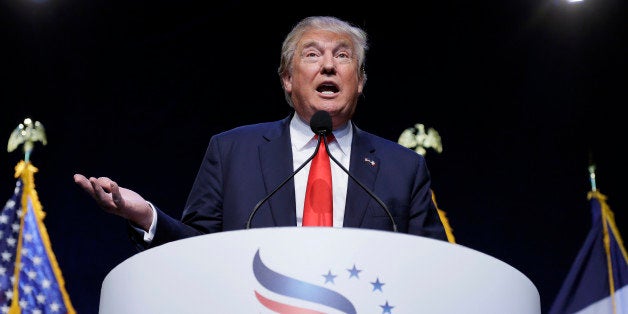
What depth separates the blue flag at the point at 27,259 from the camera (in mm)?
4613

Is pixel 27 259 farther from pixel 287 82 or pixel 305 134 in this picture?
pixel 305 134

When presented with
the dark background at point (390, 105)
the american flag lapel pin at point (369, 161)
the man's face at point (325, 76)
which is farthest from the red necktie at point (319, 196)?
the dark background at point (390, 105)

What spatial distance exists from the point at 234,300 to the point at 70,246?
3946 mm

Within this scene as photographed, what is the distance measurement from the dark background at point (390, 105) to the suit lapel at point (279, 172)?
256 cm

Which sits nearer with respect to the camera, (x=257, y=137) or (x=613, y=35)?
(x=257, y=137)

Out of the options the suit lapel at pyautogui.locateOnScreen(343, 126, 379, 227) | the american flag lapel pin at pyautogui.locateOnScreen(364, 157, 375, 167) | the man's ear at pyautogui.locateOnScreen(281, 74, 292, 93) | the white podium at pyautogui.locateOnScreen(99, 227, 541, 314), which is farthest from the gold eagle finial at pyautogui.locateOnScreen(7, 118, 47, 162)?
the white podium at pyautogui.locateOnScreen(99, 227, 541, 314)

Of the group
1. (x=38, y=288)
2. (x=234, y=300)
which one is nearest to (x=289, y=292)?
(x=234, y=300)

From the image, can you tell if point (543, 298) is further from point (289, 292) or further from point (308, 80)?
point (289, 292)

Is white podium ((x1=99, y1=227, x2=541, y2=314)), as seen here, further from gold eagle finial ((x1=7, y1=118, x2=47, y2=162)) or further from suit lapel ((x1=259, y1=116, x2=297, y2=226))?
gold eagle finial ((x1=7, y1=118, x2=47, y2=162))

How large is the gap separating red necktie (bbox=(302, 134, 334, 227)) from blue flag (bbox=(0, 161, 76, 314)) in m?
3.02

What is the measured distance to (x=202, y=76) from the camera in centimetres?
505

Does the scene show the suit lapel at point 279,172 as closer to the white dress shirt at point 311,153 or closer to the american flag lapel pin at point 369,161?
the white dress shirt at point 311,153

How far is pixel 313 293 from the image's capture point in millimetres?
1310

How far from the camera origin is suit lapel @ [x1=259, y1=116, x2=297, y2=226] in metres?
2.05
